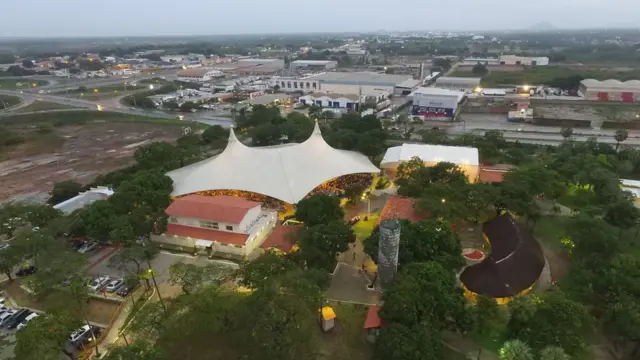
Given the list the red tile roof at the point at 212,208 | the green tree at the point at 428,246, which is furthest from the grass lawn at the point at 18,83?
the green tree at the point at 428,246

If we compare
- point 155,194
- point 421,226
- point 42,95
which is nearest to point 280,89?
point 42,95

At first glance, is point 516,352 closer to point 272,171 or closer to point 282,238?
point 282,238

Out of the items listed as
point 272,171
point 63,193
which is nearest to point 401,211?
point 272,171

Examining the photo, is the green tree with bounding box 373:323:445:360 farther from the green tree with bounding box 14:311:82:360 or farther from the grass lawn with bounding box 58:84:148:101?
the grass lawn with bounding box 58:84:148:101

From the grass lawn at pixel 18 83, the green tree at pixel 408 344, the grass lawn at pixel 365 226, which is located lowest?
the grass lawn at pixel 365 226

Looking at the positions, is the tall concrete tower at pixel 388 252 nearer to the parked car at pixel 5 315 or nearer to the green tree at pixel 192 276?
the green tree at pixel 192 276
